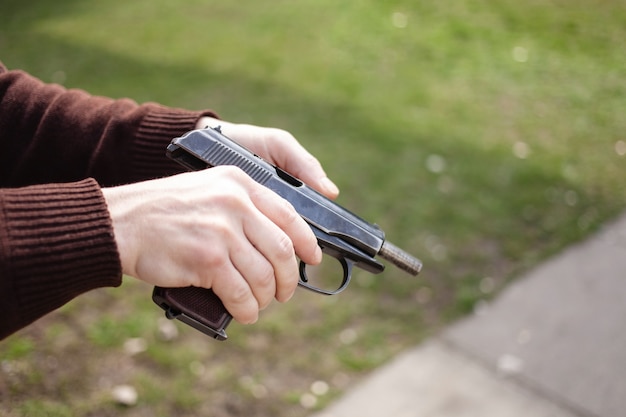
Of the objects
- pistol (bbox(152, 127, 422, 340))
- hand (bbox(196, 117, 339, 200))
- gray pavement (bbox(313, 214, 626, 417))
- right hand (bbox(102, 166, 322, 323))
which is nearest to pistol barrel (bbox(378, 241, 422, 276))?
pistol (bbox(152, 127, 422, 340))

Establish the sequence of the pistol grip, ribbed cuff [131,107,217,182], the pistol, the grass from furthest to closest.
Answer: the grass → ribbed cuff [131,107,217,182] → the pistol → the pistol grip

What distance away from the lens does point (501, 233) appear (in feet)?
14.1

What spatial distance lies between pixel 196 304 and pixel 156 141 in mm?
645

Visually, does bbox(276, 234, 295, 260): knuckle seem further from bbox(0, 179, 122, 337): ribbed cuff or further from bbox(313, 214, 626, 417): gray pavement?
bbox(313, 214, 626, 417): gray pavement

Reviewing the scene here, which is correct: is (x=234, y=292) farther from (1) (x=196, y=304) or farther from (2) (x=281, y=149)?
(2) (x=281, y=149)

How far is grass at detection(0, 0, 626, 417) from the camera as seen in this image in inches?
132

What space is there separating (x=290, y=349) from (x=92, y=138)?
1829mm

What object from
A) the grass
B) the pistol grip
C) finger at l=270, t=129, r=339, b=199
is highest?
finger at l=270, t=129, r=339, b=199

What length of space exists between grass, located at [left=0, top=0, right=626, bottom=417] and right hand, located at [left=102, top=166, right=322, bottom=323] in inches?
69.5

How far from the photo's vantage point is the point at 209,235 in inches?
59.2

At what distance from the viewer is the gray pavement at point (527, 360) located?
3.20 meters

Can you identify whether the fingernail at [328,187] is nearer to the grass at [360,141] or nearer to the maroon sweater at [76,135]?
the maroon sweater at [76,135]

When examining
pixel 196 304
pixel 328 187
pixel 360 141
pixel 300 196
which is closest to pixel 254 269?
pixel 196 304

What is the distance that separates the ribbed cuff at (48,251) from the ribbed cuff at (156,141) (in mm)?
557
